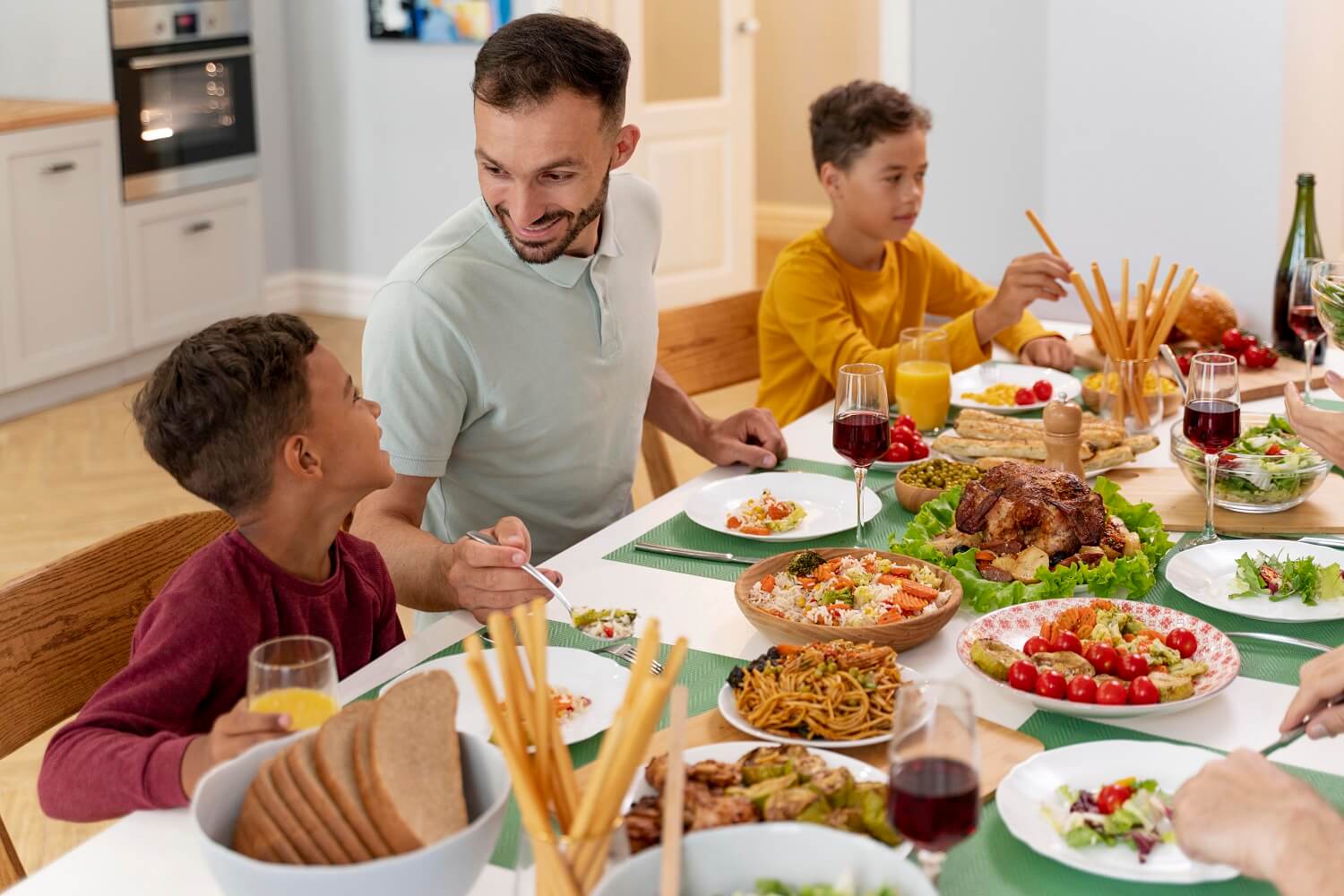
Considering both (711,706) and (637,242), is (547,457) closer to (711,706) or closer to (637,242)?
(637,242)

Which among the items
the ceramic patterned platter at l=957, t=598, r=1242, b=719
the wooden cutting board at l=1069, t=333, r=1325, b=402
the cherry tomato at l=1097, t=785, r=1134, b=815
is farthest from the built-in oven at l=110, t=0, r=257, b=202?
the cherry tomato at l=1097, t=785, r=1134, b=815

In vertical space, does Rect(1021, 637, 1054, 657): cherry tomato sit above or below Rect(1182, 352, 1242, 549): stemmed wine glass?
below

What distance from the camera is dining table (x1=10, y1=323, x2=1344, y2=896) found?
120cm

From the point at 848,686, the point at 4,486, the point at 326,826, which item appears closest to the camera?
the point at 326,826

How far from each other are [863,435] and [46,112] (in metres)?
4.22

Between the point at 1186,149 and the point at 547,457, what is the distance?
1953 mm

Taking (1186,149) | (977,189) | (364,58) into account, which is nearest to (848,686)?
(1186,149)

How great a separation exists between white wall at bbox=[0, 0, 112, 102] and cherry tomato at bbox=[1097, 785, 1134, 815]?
5.19 m

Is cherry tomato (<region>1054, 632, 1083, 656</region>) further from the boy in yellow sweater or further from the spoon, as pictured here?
the boy in yellow sweater

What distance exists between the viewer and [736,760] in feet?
4.32

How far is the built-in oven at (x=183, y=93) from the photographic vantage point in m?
5.60

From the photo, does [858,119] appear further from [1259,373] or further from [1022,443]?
[1022,443]

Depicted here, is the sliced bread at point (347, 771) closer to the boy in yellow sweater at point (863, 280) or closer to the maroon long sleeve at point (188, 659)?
the maroon long sleeve at point (188, 659)

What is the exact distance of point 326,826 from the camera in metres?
1.04
